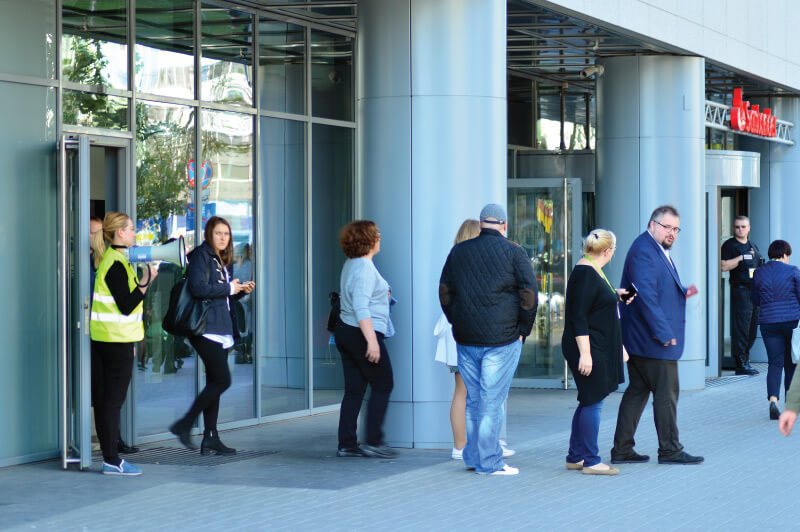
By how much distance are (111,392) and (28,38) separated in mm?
2642

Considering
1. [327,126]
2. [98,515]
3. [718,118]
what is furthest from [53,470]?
[718,118]

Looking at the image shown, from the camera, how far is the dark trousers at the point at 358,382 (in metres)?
9.09

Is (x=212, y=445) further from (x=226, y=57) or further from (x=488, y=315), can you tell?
(x=226, y=57)

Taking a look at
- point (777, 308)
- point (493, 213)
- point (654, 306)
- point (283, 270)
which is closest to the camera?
point (493, 213)

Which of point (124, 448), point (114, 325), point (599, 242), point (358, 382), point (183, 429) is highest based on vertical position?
point (599, 242)

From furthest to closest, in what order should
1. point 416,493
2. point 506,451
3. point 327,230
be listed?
point 327,230 < point 506,451 < point 416,493

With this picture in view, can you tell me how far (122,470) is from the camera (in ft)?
27.9

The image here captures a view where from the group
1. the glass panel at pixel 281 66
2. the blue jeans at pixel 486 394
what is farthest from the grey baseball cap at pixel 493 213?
the glass panel at pixel 281 66

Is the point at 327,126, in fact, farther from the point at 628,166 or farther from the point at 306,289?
the point at 628,166

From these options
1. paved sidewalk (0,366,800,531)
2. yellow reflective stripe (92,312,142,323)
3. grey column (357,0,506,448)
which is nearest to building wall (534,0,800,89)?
grey column (357,0,506,448)

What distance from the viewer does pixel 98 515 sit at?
23.4 feet

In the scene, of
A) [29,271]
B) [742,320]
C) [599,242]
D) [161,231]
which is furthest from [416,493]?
[742,320]

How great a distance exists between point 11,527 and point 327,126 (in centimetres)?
636

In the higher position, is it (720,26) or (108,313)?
(720,26)
